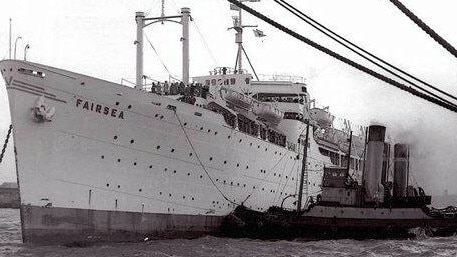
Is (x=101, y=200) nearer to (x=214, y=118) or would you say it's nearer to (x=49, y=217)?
(x=49, y=217)

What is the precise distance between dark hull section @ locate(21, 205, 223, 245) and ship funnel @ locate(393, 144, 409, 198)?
1390 cm

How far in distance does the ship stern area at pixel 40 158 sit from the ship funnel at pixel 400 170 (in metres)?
17.9

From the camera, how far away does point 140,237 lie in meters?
19.3

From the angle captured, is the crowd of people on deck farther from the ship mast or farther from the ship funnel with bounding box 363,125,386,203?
the ship funnel with bounding box 363,125,386,203

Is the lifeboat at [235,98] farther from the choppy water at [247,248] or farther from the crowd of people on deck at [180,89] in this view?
the choppy water at [247,248]

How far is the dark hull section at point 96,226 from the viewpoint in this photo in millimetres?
16875

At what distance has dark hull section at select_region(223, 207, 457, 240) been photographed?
23.0 metres

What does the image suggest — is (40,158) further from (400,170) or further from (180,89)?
(400,170)

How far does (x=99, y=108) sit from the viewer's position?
60.7ft

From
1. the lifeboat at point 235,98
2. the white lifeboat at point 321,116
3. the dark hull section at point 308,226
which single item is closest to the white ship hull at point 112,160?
the dark hull section at point 308,226

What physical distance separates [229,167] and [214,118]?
2.39m

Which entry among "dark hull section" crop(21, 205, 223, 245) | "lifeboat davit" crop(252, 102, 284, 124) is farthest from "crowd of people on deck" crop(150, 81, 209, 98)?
"dark hull section" crop(21, 205, 223, 245)

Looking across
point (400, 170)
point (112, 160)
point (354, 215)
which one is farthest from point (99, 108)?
point (400, 170)

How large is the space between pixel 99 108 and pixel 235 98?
8850mm
